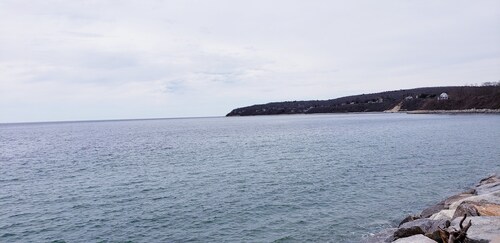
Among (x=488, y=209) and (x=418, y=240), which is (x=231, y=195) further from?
(x=488, y=209)

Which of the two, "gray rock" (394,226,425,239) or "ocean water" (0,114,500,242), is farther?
"ocean water" (0,114,500,242)

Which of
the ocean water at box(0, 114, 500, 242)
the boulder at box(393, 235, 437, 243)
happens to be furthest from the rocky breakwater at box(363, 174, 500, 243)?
the ocean water at box(0, 114, 500, 242)

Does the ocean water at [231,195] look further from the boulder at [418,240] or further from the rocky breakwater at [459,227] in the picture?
the boulder at [418,240]

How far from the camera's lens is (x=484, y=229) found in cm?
1185

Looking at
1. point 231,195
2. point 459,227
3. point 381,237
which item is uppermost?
point 459,227

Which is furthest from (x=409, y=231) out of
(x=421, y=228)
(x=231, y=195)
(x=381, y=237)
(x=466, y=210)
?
(x=231, y=195)

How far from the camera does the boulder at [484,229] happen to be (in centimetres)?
1112

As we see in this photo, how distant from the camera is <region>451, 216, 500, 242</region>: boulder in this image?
438 inches

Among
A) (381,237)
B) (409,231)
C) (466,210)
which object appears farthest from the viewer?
(381,237)

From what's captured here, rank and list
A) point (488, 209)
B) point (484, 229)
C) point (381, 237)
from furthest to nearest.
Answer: point (381, 237) → point (488, 209) → point (484, 229)

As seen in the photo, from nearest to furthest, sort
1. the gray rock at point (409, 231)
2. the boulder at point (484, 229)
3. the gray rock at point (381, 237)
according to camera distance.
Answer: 1. the boulder at point (484, 229)
2. the gray rock at point (409, 231)
3. the gray rock at point (381, 237)

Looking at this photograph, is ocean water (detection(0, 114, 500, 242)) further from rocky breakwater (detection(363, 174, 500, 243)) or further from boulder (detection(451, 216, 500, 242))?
boulder (detection(451, 216, 500, 242))

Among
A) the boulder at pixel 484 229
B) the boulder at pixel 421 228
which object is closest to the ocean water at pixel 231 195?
the boulder at pixel 421 228

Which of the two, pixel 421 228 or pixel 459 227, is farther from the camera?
pixel 421 228
